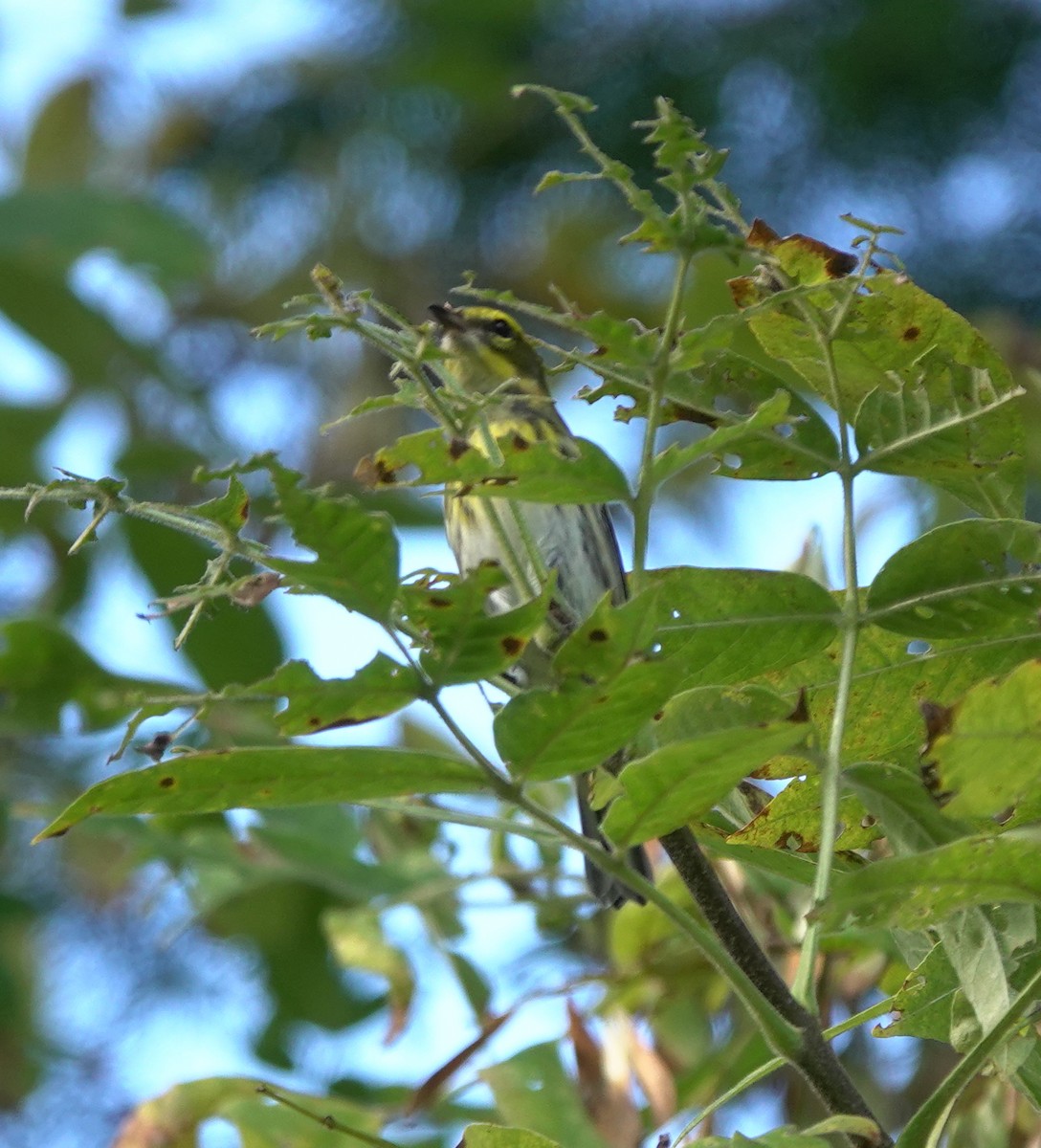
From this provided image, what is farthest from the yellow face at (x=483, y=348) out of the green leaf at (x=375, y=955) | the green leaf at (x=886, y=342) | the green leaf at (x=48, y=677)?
the green leaf at (x=886, y=342)

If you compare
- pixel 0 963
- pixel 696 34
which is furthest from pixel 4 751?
pixel 696 34

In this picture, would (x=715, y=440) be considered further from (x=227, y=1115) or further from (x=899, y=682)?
(x=227, y=1115)

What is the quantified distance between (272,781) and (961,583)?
38 cm

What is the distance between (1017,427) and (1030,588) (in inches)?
4.5

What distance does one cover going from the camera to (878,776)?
73cm

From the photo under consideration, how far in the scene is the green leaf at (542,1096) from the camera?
1.31 meters

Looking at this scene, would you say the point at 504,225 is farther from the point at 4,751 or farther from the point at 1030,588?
the point at 1030,588

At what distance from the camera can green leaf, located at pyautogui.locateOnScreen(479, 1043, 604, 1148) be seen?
1.31m

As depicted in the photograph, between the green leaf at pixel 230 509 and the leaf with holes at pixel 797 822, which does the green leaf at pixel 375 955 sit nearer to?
the leaf with holes at pixel 797 822

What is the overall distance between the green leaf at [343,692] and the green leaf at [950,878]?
20 cm

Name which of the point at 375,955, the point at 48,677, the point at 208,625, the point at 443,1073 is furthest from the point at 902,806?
the point at 208,625

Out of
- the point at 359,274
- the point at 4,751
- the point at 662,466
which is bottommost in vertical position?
the point at 4,751

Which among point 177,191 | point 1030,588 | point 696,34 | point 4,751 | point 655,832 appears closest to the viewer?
point 655,832

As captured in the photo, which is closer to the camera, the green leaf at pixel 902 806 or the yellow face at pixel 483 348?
the green leaf at pixel 902 806
